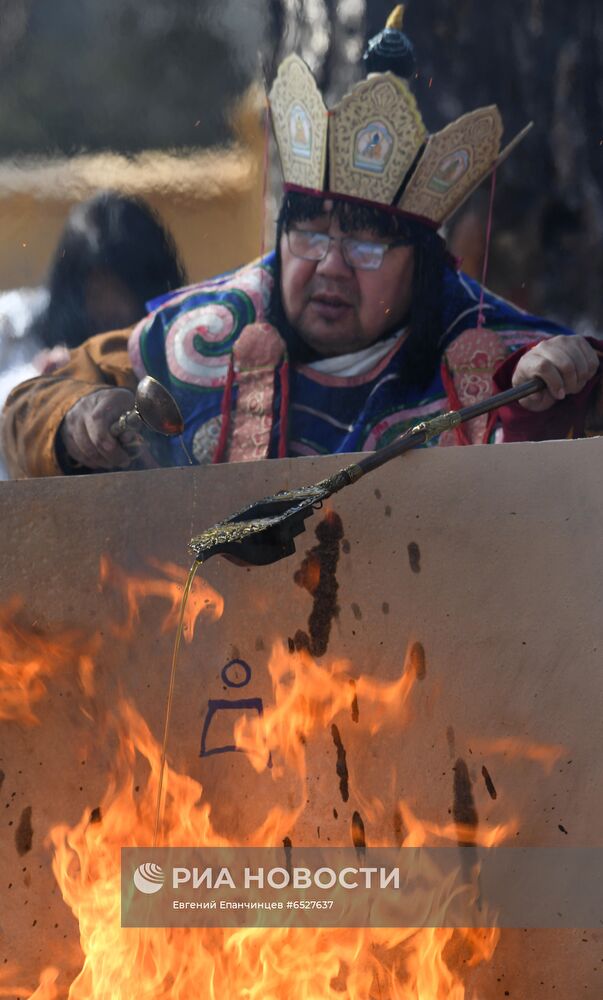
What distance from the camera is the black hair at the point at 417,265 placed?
2.92 meters

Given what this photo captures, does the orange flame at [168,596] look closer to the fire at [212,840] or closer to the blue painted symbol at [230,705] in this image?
the fire at [212,840]

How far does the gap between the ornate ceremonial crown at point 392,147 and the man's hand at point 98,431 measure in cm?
95

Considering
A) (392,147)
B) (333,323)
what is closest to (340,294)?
(333,323)

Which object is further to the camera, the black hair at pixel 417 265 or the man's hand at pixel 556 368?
the black hair at pixel 417 265

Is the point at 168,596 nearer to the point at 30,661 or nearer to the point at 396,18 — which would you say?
the point at 30,661

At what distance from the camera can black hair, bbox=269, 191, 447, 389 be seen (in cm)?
292

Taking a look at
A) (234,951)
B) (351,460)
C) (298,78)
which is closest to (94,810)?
(234,951)

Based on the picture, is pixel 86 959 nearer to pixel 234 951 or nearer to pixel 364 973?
pixel 234 951

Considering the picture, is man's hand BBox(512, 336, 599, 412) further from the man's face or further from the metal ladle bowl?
the metal ladle bowl

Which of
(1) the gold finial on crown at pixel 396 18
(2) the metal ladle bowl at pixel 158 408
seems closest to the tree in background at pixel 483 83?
(1) the gold finial on crown at pixel 396 18

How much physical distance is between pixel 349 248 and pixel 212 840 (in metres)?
1.93

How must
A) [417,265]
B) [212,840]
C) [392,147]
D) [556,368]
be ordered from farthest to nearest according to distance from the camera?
[417,265] → [392,147] → [556,368] → [212,840]

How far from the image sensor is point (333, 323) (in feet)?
9.87

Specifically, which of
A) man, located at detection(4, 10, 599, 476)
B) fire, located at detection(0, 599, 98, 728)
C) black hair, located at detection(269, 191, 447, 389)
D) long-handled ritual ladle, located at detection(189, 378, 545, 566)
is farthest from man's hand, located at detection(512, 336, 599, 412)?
fire, located at detection(0, 599, 98, 728)
